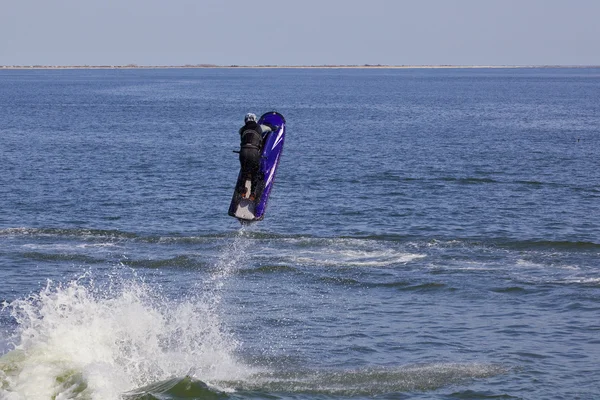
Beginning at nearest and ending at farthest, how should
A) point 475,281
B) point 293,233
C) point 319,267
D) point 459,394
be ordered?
1. point 459,394
2. point 475,281
3. point 319,267
4. point 293,233

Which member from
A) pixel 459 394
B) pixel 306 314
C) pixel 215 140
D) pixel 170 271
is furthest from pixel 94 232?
pixel 215 140

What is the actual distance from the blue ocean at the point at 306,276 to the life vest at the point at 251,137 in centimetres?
570

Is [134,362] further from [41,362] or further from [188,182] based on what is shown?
[188,182]

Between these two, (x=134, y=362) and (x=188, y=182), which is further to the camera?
(x=188, y=182)

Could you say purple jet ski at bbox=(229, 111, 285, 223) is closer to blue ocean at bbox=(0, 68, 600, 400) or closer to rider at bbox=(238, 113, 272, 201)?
rider at bbox=(238, 113, 272, 201)

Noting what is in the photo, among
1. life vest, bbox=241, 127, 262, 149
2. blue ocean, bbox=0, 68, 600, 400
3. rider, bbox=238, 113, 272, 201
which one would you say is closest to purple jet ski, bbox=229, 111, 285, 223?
rider, bbox=238, 113, 272, 201

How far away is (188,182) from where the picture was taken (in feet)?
188

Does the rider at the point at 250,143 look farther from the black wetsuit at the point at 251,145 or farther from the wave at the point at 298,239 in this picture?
the wave at the point at 298,239

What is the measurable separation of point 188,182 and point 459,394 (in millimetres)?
36808

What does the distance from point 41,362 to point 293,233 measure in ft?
64.3

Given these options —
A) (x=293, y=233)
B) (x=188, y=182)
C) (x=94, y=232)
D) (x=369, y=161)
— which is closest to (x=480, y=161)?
(x=369, y=161)

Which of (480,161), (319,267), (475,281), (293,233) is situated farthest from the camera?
(480,161)

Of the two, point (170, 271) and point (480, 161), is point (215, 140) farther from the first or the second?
point (170, 271)

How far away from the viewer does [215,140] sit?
8575 centimetres
